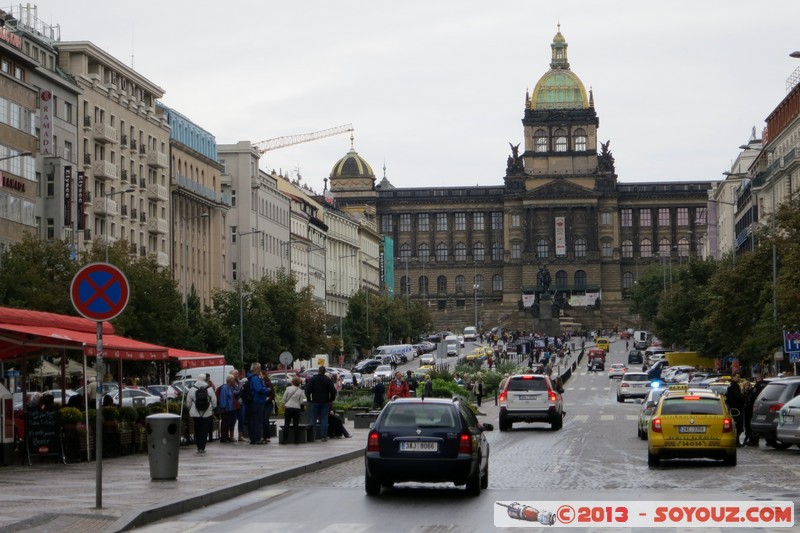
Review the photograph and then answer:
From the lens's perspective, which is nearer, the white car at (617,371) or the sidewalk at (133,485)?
the sidewalk at (133,485)

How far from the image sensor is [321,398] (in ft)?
132

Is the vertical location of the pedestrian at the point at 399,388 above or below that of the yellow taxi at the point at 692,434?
above

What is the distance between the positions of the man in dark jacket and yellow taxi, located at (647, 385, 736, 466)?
10.5m

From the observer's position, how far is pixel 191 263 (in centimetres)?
11288

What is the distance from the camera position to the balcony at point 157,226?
335 ft

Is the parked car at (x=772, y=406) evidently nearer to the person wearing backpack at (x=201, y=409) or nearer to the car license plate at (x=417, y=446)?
the person wearing backpack at (x=201, y=409)

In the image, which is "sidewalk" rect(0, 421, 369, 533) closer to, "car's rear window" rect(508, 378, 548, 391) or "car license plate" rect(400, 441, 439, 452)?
"car license plate" rect(400, 441, 439, 452)

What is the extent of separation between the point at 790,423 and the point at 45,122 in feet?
170

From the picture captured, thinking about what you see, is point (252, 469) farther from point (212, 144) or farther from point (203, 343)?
point (212, 144)

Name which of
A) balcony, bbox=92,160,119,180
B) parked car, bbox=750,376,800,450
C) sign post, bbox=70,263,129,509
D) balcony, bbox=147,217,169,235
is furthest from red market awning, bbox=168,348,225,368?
balcony, bbox=147,217,169,235

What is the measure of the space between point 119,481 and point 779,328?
140 ft

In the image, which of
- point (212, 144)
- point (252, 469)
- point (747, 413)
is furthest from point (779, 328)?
point (212, 144)

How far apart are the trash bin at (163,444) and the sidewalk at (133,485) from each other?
0.72ft

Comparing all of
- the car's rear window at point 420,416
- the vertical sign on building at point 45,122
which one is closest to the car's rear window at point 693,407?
the car's rear window at point 420,416
